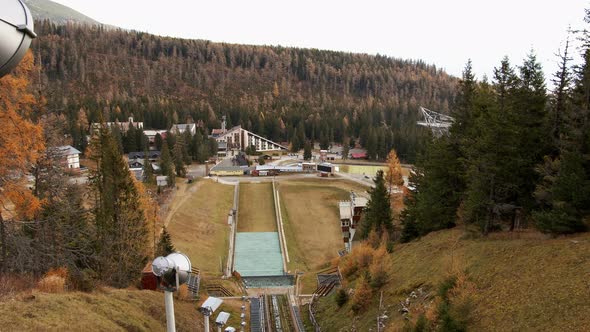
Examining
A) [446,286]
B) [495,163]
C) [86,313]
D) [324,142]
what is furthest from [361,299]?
[324,142]

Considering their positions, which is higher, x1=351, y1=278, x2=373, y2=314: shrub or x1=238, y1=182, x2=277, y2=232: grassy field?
x1=351, y1=278, x2=373, y2=314: shrub

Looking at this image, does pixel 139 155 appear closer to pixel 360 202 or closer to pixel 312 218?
pixel 312 218

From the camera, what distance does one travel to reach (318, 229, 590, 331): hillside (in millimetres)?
13227

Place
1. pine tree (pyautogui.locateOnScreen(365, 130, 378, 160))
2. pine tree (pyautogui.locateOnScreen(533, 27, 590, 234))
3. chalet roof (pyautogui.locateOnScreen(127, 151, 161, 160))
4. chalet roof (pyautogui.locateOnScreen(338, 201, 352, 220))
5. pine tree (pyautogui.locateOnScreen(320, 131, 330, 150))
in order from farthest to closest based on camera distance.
Answer: pine tree (pyautogui.locateOnScreen(320, 131, 330, 150))
pine tree (pyautogui.locateOnScreen(365, 130, 378, 160))
chalet roof (pyautogui.locateOnScreen(127, 151, 161, 160))
chalet roof (pyautogui.locateOnScreen(338, 201, 352, 220))
pine tree (pyautogui.locateOnScreen(533, 27, 590, 234))

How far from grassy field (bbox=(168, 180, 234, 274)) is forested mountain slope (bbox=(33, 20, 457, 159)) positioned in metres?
49.3

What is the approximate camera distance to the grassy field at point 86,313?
11.7 meters

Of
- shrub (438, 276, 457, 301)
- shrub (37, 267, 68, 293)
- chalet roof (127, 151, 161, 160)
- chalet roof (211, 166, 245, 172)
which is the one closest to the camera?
shrub (37, 267, 68, 293)

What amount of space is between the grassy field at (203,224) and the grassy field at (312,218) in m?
8.00

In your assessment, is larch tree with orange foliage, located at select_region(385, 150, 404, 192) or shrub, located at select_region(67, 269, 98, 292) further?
larch tree with orange foliage, located at select_region(385, 150, 404, 192)

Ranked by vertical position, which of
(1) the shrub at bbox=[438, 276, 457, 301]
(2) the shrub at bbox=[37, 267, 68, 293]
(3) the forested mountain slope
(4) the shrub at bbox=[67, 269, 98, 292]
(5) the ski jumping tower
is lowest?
(4) the shrub at bbox=[67, 269, 98, 292]

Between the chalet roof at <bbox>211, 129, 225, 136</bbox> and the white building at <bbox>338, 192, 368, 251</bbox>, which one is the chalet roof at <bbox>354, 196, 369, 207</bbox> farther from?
the chalet roof at <bbox>211, 129, 225, 136</bbox>

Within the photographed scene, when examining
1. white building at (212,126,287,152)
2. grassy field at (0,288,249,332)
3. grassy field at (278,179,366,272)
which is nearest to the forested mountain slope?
white building at (212,126,287,152)

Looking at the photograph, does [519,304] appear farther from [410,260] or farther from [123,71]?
[123,71]

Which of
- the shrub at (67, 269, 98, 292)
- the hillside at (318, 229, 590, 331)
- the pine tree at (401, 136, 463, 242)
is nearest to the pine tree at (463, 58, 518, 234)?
the hillside at (318, 229, 590, 331)
